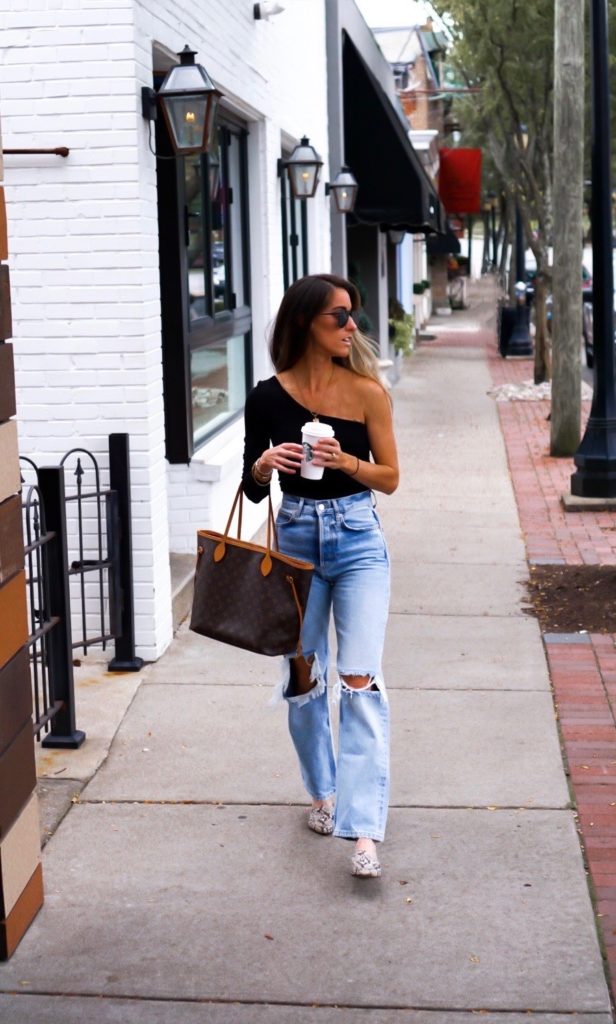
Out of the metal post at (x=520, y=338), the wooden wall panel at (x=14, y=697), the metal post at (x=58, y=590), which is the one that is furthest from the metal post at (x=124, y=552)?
the metal post at (x=520, y=338)

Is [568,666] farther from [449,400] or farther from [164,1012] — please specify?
[449,400]

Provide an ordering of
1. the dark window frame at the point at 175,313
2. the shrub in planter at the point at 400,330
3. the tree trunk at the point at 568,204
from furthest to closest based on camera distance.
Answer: the shrub in planter at the point at 400,330 → the tree trunk at the point at 568,204 → the dark window frame at the point at 175,313

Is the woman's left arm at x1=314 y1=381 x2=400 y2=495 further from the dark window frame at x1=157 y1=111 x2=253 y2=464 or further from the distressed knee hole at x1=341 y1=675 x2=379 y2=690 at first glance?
the dark window frame at x1=157 y1=111 x2=253 y2=464

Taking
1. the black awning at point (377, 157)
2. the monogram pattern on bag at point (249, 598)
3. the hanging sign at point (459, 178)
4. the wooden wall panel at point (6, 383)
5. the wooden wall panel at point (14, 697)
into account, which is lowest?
the wooden wall panel at point (14, 697)

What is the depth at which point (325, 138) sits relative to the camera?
1473 cm

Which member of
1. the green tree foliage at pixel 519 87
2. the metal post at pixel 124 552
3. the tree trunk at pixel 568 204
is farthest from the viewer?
the green tree foliage at pixel 519 87

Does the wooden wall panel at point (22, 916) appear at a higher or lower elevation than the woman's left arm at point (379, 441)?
lower

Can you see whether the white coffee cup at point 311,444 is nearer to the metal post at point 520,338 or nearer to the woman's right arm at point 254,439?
the woman's right arm at point 254,439

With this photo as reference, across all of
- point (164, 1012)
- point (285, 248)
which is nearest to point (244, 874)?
point (164, 1012)

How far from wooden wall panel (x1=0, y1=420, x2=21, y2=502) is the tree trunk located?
9.52m

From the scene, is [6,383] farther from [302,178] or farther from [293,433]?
[302,178]

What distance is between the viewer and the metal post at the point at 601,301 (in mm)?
10938

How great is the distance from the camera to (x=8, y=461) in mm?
3883

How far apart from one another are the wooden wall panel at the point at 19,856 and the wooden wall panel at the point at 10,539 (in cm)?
67
